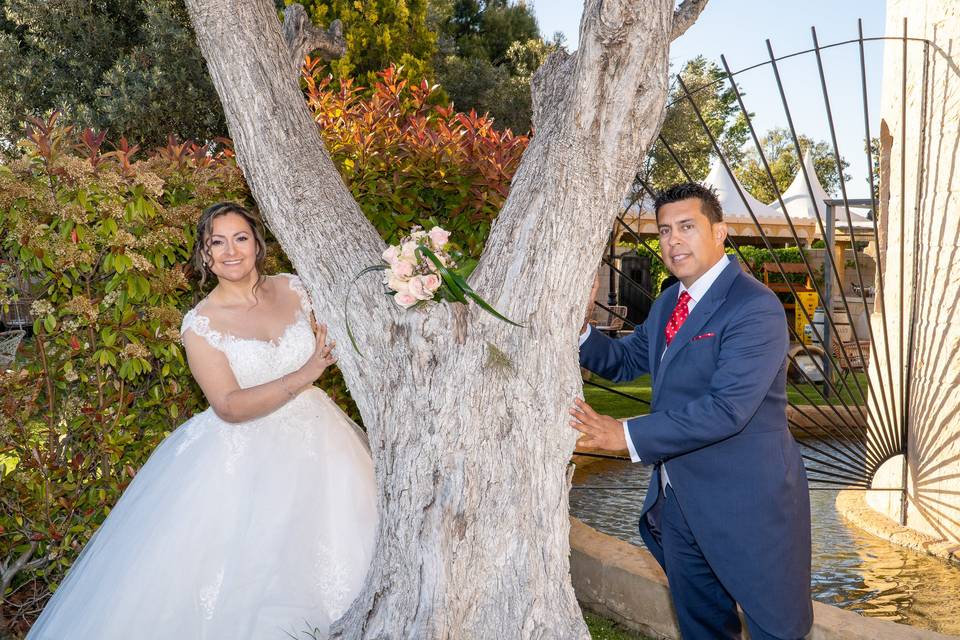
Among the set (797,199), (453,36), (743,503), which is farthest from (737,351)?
(453,36)

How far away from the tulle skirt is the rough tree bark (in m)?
0.41

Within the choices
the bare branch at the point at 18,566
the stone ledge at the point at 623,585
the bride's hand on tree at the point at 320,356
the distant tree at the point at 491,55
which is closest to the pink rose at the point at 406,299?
the bride's hand on tree at the point at 320,356

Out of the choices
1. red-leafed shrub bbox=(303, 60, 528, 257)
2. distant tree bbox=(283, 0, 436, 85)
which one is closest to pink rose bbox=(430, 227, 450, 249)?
red-leafed shrub bbox=(303, 60, 528, 257)

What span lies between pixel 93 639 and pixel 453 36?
16315 millimetres

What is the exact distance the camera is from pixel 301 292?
3.49 m

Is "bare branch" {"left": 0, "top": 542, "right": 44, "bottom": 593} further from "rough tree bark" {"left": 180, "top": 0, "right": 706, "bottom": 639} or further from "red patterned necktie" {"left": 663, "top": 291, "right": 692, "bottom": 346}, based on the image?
"red patterned necktie" {"left": 663, "top": 291, "right": 692, "bottom": 346}

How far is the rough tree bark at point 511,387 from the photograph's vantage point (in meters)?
2.51

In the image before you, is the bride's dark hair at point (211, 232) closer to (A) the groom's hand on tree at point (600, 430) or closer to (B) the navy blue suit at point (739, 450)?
(A) the groom's hand on tree at point (600, 430)

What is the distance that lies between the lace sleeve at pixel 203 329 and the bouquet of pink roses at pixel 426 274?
37.8 inches

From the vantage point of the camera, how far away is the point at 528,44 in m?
16.9

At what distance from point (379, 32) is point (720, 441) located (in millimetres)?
12384

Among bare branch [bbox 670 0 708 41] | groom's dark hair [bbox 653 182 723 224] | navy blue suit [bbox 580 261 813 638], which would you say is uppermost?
bare branch [bbox 670 0 708 41]

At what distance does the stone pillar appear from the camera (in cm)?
434

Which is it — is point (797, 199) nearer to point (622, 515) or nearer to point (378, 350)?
point (622, 515)
